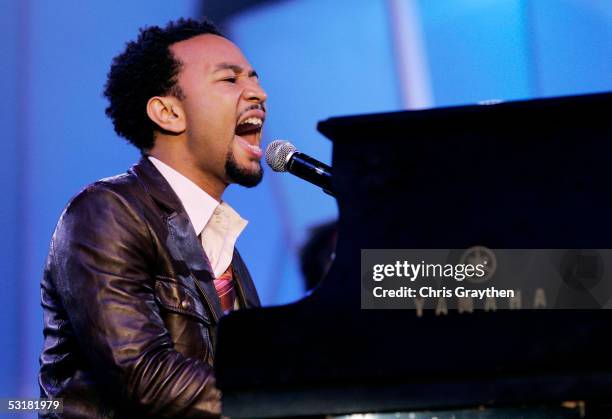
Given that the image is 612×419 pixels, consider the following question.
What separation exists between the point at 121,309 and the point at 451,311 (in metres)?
0.70

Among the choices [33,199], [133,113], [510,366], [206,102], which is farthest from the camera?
[33,199]

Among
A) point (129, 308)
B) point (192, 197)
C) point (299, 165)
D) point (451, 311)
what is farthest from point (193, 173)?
point (451, 311)

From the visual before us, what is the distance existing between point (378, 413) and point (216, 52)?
1.23 m

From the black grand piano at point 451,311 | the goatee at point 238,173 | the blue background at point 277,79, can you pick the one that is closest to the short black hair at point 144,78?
the goatee at point 238,173

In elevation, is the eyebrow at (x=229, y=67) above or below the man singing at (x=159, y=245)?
above

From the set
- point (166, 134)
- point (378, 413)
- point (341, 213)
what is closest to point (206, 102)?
point (166, 134)

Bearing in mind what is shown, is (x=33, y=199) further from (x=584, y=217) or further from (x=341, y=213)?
(x=584, y=217)

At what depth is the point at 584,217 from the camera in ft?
4.03

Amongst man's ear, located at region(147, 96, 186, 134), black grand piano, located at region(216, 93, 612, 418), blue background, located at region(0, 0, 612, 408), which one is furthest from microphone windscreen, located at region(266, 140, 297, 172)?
blue background, located at region(0, 0, 612, 408)

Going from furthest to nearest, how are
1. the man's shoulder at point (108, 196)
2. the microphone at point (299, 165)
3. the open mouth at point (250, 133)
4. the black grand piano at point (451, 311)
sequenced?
1. the open mouth at point (250, 133)
2. the man's shoulder at point (108, 196)
3. the microphone at point (299, 165)
4. the black grand piano at point (451, 311)

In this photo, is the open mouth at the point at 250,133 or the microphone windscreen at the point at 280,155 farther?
the open mouth at the point at 250,133

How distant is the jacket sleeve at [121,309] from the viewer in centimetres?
158

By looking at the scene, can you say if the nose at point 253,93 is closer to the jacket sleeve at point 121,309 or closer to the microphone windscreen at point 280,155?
the microphone windscreen at point 280,155

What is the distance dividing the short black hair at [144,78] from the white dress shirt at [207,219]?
170mm
